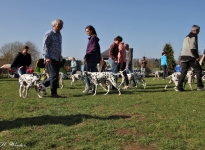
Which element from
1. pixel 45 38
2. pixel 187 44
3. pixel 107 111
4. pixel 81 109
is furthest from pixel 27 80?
pixel 187 44

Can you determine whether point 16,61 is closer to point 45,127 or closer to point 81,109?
point 81,109

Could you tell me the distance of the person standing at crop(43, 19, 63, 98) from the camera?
6.89 m

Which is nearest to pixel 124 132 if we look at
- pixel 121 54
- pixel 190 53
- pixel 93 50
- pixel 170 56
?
pixel 93 50

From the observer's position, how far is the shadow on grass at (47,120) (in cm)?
388

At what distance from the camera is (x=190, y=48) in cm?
809

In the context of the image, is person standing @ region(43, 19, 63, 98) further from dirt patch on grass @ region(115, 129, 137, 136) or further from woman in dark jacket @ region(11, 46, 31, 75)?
dirt patch on grass @ region(115, 129, 137, 136)

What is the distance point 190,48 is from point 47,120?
5.66m

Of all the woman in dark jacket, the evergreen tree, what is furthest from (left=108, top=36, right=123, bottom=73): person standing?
the evergreen tree

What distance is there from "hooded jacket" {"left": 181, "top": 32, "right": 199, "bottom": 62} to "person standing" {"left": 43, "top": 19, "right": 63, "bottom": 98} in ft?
13.3

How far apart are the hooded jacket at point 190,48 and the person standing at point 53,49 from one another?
4.04 m

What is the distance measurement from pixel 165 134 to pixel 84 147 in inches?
45.9

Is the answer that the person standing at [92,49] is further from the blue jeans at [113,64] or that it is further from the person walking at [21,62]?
the person walking at [21,62]

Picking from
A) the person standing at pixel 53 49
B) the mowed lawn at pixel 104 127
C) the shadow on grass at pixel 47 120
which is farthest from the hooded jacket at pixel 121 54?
the shadow on grass at pixel 47 120

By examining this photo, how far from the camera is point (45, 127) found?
3.71m
